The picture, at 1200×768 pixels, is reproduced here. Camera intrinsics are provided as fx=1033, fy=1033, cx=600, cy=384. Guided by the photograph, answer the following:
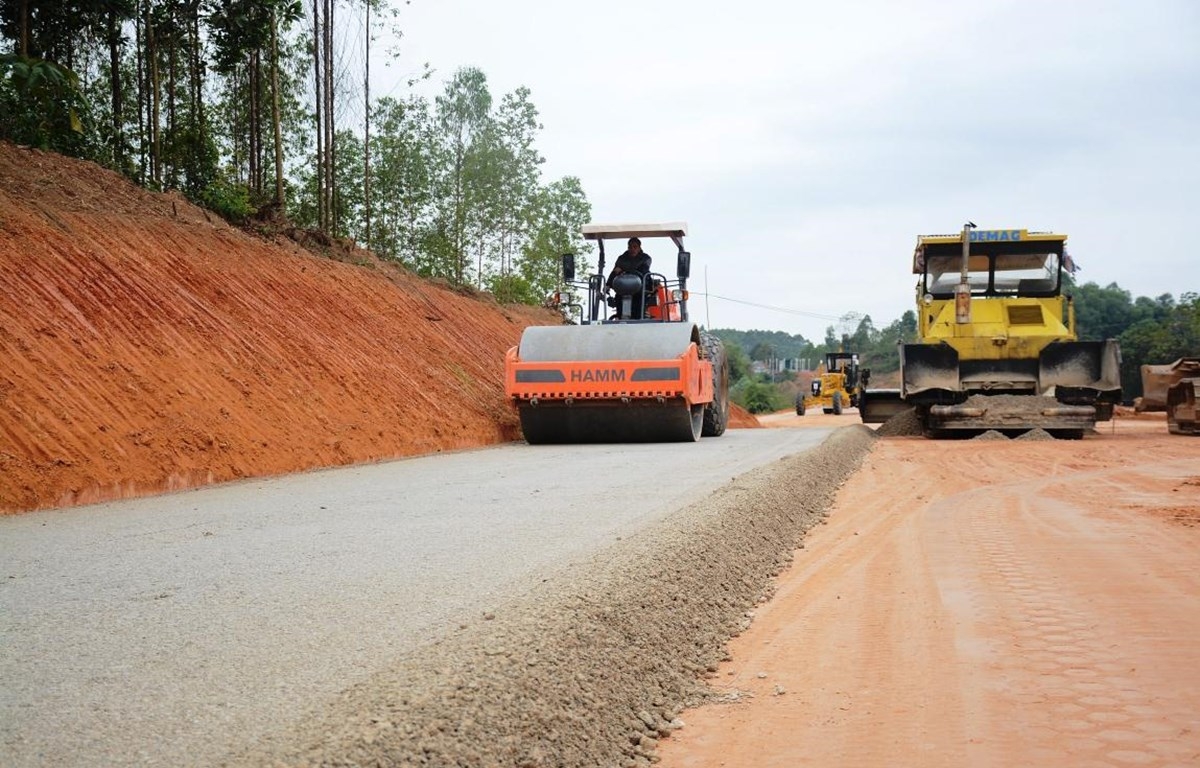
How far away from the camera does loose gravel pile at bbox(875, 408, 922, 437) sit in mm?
19594

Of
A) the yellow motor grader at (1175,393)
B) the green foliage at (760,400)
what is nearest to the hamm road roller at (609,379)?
the yellow motor grader at (1175,393)

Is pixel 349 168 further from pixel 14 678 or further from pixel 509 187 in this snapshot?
pixel 14 678

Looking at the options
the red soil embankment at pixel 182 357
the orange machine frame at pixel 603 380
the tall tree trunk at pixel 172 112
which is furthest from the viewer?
the tall tree trunk at pixel 172 112

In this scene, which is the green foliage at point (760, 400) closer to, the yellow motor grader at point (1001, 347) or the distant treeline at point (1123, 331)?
the distant treeline at point (1123, 331)

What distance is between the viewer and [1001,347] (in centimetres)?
1733

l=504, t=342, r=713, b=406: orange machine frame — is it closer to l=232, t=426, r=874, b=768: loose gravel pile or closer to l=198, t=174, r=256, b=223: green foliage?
l=198, t=174, r=256, b=223: green foliage

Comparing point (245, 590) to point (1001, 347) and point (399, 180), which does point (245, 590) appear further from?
point (399, 180)

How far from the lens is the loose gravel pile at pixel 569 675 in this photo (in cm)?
273

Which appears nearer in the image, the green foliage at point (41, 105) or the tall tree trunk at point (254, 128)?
the green foliage at point (41, 105)

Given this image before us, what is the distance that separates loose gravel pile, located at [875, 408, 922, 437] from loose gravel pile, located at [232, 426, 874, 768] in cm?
1438

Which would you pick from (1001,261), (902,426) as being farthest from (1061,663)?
(902,426)

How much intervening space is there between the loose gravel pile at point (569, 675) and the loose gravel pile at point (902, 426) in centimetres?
1438

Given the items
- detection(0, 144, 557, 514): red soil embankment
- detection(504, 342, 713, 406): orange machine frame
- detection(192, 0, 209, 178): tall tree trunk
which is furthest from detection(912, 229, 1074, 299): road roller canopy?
detection(192, 0, 209, 178): tall tree trunk

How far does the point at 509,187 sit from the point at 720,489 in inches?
1362
